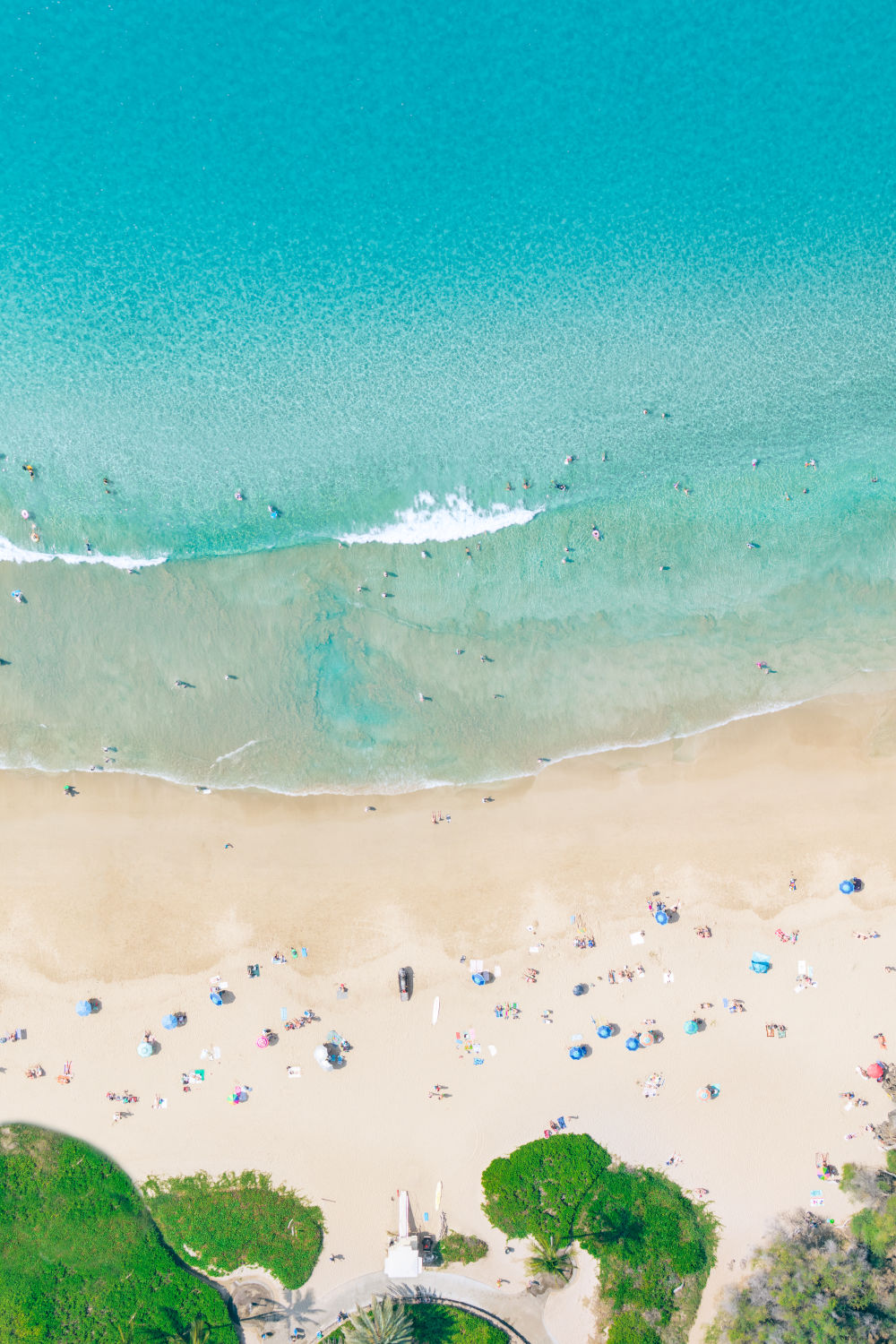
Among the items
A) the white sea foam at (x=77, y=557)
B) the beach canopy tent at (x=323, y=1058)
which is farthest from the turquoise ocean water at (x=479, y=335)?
the beach canopy tent at (x=323, y=1058)

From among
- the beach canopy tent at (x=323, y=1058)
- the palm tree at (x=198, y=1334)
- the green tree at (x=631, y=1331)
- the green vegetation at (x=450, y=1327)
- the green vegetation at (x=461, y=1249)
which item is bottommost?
the green tree at (x=631, y=1331)

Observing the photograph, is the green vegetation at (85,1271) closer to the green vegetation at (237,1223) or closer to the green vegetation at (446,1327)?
the green vegetation at (237,1223)

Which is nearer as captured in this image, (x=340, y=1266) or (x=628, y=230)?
(x=340, y=1266)

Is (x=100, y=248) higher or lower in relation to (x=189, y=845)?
higher

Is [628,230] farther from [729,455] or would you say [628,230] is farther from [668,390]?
Result: [729,455]

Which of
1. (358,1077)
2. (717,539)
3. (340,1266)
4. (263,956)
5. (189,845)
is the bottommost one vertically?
(340,1266)

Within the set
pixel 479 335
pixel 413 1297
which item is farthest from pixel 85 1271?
pixel 479 335

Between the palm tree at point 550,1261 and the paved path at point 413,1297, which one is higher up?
the palm tree at point 550,1261

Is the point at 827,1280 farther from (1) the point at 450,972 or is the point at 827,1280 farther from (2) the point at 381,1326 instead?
(1) the point at 450,972

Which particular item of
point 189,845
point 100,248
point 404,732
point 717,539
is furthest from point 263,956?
point 100,248
